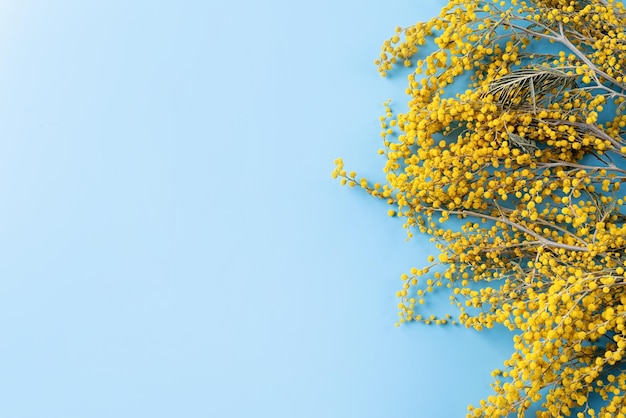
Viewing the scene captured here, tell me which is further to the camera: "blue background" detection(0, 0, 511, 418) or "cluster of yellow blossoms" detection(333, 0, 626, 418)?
"blue background" detection(0, 0, 511, 418)

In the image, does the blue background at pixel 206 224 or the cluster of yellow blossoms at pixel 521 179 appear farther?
the blue background at pixel 206 224

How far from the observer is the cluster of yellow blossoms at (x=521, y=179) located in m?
1.52

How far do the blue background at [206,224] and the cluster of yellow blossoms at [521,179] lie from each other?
0.10m

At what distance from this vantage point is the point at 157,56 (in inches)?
75.9

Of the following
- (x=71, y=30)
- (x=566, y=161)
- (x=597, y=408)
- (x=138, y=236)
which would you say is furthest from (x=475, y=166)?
(x=71, y=30)

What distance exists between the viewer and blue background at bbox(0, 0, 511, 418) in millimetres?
1782

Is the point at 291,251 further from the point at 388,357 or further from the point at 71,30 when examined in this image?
the point at 71,30

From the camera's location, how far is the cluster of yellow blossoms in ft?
4.98

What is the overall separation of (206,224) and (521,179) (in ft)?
2.47

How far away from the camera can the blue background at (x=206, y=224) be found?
1.78m

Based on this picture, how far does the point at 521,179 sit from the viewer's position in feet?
5.38

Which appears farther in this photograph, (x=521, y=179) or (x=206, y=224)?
(x=206, y=224)

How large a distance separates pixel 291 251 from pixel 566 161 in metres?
0.67

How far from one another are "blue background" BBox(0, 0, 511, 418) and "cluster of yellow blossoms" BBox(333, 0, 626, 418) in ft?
0.33
